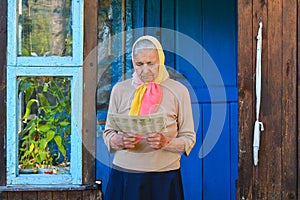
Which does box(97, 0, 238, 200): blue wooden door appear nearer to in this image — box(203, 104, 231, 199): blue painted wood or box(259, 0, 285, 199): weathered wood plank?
box(203, 104, 231, 199): blue painted wood

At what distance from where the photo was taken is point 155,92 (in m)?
3.28

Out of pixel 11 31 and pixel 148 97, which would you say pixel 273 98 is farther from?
pixel 11 31

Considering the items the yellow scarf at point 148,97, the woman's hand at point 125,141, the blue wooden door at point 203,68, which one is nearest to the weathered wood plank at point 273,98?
the yellow scarf at point 148,97

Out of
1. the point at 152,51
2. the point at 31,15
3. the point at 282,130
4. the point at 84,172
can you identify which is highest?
the point at 31,15

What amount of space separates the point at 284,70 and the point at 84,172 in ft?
4.31

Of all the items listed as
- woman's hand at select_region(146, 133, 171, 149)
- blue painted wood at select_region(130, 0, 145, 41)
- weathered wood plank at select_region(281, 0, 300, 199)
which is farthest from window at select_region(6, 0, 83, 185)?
blue painted wood at select_region(130, 0, 145, 41)

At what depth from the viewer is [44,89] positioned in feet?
11.3

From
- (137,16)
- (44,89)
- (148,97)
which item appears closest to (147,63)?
(148,97)

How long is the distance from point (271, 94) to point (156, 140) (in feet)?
2.47

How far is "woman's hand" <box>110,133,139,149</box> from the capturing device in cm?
315

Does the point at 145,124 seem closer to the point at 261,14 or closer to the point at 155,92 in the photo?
the point at 155,92

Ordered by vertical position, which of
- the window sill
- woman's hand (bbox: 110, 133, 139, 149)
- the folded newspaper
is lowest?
the window sill

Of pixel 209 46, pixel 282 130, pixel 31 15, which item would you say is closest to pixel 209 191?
pixel 209 46

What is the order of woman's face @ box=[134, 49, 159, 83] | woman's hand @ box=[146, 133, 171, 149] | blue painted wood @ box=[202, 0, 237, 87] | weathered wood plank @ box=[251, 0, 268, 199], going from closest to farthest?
woman's hand @ box=[146, 133, 171, 149]
woman's face @ box=[134, 49, 159, 83]
weathered wood plank @ box=[251, 0, 268, 199]
blue painted wood @ box=[202, 0, 237, 87]
